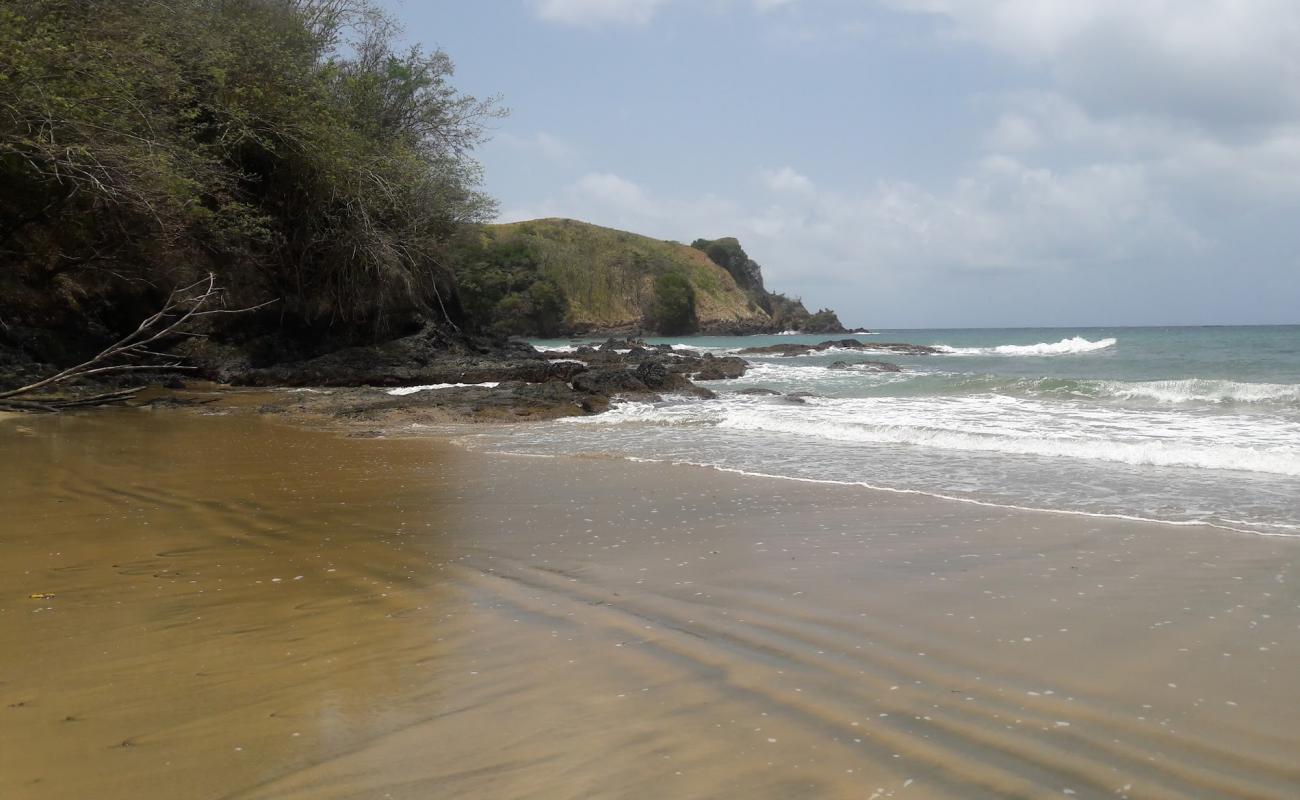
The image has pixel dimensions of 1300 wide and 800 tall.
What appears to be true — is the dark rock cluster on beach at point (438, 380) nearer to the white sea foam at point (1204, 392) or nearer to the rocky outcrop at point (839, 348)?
the white sea foam at point (1204, 392)

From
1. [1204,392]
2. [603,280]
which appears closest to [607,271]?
[603,280]

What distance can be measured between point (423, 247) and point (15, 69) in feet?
39.7

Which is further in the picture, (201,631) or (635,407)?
(635,407)

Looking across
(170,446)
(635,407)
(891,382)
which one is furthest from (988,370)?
(170,446)

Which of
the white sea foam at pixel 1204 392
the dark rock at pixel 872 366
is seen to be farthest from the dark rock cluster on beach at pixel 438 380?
the white sea foam at pixel 1204 392

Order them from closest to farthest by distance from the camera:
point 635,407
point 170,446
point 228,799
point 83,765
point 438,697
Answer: point 228,799 → point 83,765 → point 438,697 → point 170,446 → point 635,407

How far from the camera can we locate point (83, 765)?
94.7 inches

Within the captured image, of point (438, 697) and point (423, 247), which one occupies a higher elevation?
point (423, 247)

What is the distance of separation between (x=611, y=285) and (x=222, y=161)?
189 feet


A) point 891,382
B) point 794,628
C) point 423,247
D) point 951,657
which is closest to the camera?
point 951,657

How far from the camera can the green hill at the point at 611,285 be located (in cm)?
6006

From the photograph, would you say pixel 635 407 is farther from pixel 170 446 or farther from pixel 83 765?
pixel 83 765

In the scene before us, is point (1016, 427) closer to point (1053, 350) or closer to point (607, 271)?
point (1053, 350)

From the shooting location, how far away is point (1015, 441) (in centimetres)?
1012
